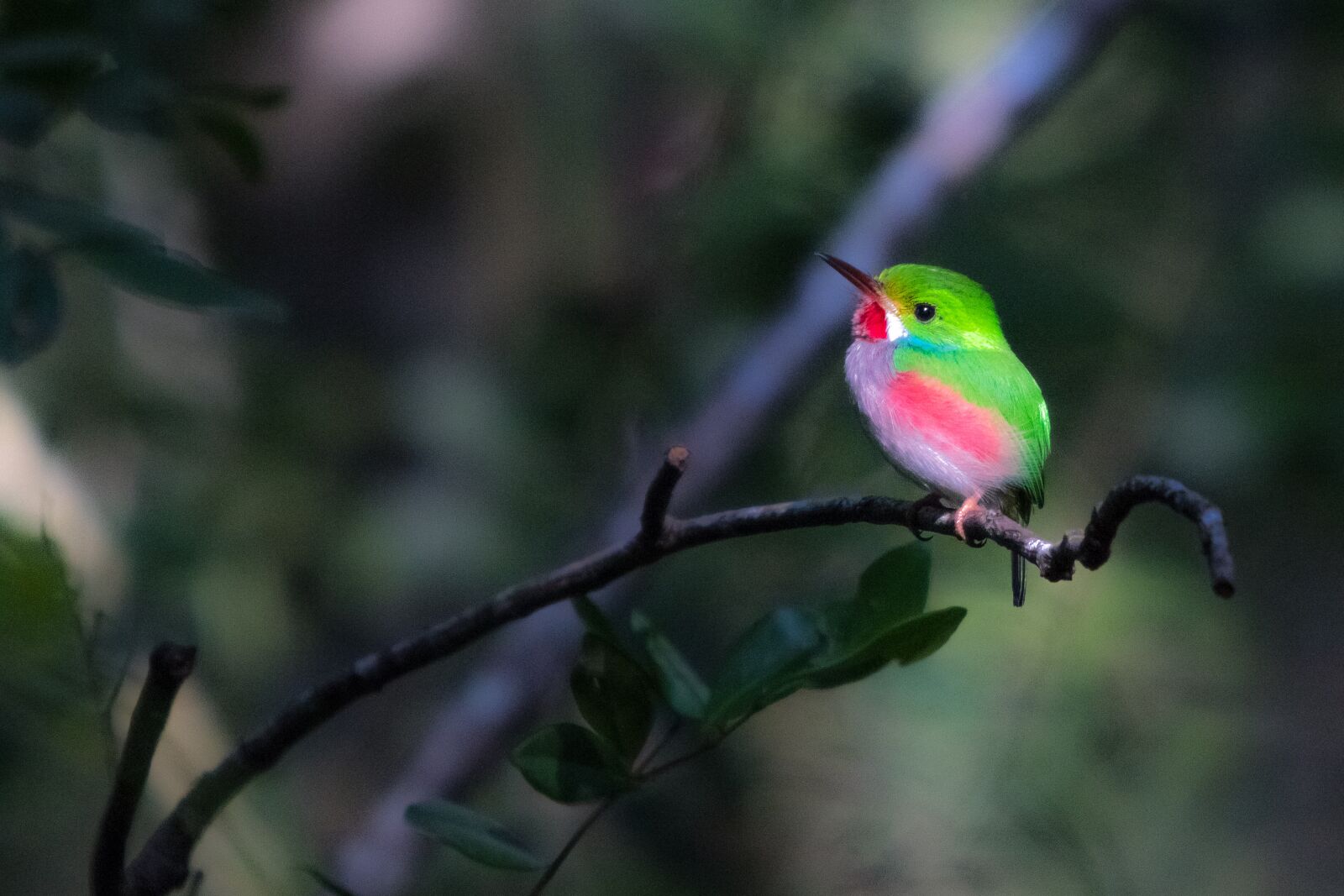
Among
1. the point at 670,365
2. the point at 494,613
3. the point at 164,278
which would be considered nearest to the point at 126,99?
the point at 164,278

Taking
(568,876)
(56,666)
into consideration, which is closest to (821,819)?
(568,876)

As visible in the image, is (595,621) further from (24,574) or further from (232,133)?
(232,133)

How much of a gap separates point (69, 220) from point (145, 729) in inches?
25.5

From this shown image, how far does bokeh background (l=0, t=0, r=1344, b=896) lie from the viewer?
3586 millimetres

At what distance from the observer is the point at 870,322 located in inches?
87.2

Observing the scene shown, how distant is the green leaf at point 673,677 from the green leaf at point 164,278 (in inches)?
20.8

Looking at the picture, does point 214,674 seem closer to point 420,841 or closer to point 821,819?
point 420,841

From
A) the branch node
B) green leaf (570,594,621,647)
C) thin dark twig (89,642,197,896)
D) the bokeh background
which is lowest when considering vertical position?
the bokeh background

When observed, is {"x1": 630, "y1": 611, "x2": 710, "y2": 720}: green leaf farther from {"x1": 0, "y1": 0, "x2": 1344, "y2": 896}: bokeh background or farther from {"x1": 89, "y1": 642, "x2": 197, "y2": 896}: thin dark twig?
{"x1": 0, "y1": 0, "x2": 1344, "y2": 896}: bokeh background

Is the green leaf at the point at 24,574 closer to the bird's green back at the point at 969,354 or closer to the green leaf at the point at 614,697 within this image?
the green leaf at the point at 614,697

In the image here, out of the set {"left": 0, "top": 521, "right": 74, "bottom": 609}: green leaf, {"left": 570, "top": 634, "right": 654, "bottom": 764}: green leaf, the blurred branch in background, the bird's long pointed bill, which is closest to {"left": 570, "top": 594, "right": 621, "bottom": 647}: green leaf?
{"left": 570, "top": 634, "right": 654, "bottom": 764}: green leaf

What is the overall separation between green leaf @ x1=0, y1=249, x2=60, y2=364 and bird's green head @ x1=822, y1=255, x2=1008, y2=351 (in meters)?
1.11

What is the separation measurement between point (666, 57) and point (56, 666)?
11.8 feet

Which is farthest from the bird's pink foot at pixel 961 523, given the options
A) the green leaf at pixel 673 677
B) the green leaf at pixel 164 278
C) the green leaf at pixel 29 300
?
the green leaf at pixel 29 300
